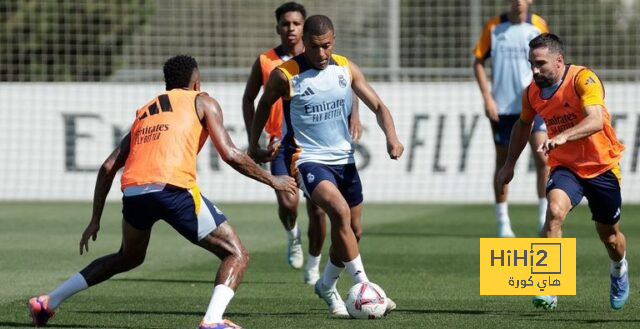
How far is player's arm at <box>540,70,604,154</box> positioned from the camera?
8.70 metres

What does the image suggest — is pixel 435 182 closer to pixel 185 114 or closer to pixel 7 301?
pixel 7 301

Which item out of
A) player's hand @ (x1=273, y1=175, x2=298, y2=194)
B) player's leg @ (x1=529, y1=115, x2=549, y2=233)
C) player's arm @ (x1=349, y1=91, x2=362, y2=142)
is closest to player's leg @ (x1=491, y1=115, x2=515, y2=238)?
player's leg @ (x1=529, y1=115, x2=549, y2=233)

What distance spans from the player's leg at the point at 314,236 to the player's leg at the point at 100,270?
2.23m

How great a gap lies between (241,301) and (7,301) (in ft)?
6.06

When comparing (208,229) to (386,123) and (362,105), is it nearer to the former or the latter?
(386,123)

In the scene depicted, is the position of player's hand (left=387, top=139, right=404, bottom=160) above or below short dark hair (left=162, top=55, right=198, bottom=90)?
below

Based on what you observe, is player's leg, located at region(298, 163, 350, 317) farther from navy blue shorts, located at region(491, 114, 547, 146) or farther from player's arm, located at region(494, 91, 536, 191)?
navy blue shorts, located at region(491, 114, 547, 146)

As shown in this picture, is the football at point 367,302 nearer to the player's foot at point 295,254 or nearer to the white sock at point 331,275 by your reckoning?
the white sock at point 331,275

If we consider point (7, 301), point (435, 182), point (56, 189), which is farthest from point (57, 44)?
point (7, 301)

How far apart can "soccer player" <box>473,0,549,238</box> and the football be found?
553 centimetres

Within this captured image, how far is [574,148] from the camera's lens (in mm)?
9406

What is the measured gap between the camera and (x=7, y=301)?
10.3 meters

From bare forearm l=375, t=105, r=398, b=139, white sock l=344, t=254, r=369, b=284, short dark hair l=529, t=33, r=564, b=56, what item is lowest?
white sock l=344, t=254, r=369, b=284

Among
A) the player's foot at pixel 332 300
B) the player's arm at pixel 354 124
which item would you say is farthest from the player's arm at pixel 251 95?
the player's foot at pixel 332 300
